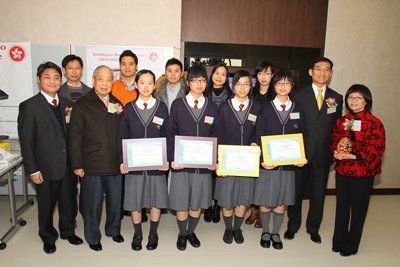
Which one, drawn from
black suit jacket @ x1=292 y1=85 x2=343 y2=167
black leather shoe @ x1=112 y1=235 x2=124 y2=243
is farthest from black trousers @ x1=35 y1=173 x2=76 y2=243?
black suit jacket @ x1=292 y1=85 x2=343 y2=167

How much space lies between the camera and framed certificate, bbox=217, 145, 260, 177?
296cm

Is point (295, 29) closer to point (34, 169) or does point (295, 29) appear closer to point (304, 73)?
point (304, 73)

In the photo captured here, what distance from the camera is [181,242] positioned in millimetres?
3178

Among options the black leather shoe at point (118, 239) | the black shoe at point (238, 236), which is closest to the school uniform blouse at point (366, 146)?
the black shoe at point (238, 236)

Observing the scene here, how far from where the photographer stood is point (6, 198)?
14.9 feet

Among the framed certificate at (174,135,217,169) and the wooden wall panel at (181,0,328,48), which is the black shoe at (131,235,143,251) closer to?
the framed certificate at (174,135,217,169)

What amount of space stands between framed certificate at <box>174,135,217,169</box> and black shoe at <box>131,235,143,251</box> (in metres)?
0.88

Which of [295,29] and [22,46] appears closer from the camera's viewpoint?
[22,46]

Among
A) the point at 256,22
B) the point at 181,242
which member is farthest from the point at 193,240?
the point at 256,22

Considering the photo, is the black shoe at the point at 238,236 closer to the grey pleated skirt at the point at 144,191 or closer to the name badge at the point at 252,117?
the grey pleated skirt at the point at 144,191

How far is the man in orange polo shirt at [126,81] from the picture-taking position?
11.6 feet

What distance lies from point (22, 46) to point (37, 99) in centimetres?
169

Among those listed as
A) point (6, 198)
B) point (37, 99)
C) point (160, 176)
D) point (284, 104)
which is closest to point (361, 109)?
point (284, 104)

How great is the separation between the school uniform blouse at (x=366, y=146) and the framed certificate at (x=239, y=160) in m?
0.82
